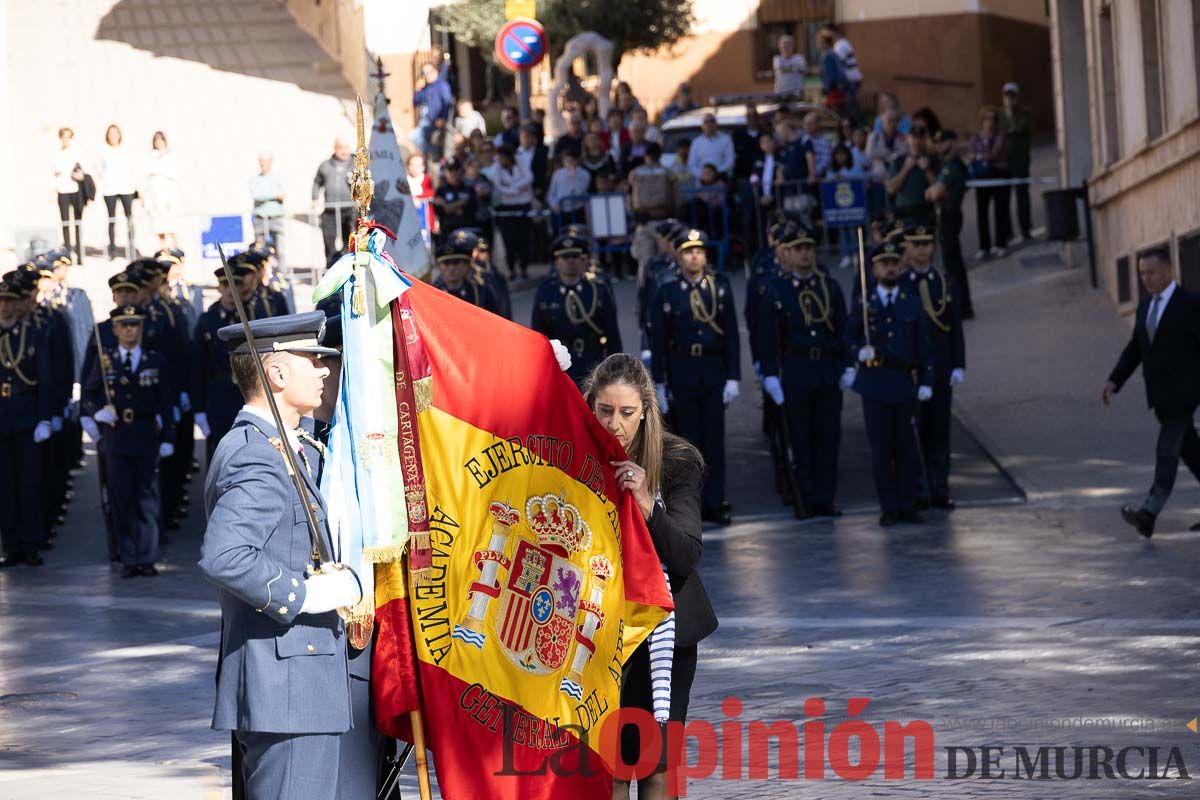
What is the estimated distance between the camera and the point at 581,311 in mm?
14555

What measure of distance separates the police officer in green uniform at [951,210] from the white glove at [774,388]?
6273mm

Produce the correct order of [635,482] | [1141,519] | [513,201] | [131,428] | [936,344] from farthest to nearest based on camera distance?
[513,201]
[936,344]
[131,428]
[1141,519]
[635,482]

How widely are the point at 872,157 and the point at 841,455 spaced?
872cm

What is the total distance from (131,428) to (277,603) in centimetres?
879

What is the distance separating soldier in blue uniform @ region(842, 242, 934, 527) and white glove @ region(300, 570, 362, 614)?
8.58 meters

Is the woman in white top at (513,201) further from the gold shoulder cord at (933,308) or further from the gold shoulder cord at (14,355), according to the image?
the gold shoulder cord at (933,308)

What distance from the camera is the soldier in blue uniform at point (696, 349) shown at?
14133 millimetres

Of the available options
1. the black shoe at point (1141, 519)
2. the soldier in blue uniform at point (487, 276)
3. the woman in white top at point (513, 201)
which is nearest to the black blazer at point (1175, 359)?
the black shoe at point (1141, 519)

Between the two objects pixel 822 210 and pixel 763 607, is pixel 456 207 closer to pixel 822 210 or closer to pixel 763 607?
pixel 822 210

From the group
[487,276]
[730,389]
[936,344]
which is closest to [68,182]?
[487,276]

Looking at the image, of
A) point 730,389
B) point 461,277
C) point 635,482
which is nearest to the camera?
point 635,482

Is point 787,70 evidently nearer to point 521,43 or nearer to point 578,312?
point 521,43

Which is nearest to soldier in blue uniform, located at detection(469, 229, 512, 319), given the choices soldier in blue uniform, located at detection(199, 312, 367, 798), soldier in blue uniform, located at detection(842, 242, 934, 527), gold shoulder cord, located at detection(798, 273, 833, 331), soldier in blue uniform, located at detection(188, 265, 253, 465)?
soldier in blue uniform, located at detection(188, 265, 253, 465)

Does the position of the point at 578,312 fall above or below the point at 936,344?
above
